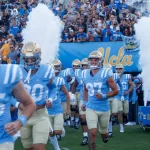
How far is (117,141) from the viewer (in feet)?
33.6

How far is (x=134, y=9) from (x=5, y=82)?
660 inches

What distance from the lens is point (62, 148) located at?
363 inches

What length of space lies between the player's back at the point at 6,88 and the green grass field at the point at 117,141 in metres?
5.05

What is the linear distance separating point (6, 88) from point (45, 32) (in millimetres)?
10294

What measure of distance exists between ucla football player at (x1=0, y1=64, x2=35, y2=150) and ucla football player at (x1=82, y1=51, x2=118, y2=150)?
355 cm

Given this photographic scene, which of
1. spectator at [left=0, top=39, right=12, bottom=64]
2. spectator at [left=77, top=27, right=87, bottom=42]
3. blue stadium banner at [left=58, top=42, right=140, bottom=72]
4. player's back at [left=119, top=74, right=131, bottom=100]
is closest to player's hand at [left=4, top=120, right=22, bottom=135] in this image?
player's back at [left=119, top=74, right=131, bottom=100]

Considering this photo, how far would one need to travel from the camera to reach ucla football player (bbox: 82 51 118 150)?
777 centimetres

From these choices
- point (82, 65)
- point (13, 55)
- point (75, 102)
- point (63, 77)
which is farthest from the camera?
point (13, 55)

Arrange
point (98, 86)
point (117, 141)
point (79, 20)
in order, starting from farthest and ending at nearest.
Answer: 1. point (79, 20)
2. point (117, 141)
3. point (98, 86)

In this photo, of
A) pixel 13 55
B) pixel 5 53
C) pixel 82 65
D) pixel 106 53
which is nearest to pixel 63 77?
pixel 82 65

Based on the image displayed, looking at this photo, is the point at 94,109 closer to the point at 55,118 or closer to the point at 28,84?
the point at 55,118

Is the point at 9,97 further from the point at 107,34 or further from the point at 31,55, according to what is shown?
the point at 107,34

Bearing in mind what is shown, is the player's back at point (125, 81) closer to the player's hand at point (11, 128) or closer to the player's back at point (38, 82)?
the player's back at point (38, 82)

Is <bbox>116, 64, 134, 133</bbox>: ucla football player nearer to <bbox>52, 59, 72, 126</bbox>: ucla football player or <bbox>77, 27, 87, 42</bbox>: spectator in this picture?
<bbox>52, 59, 72, 126</bbox>: ucla football player
